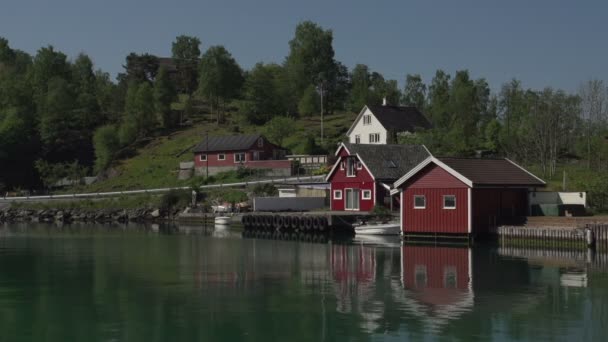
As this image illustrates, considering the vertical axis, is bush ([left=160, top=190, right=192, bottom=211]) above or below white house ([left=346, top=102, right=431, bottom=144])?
below

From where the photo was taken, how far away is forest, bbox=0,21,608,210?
272ft

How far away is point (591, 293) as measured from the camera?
1081 inches

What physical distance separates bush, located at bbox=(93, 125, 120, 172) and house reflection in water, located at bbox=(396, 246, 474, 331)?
6879cm

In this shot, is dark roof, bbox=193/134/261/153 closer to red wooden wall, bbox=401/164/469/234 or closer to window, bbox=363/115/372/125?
window, bbox=363/115/372/125

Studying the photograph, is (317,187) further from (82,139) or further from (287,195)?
(82,139)

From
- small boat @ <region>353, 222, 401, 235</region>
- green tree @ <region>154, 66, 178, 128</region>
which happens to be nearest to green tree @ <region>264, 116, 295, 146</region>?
green tree @ <region>154, 66, 178, 128</region>

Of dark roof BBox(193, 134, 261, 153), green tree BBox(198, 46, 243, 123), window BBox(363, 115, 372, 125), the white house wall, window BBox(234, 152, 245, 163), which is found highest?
green tree BBox(198, 46, 243, 123)

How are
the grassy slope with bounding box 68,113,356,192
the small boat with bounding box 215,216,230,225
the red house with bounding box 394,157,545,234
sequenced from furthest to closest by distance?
1. the grassy slope with bounding box 68,113,356,192
2. the small boat with bounding box 215,216,230,225
3. the red house with bounding box 394,157,545,234

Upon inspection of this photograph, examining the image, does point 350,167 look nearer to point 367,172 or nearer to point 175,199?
point 367,172

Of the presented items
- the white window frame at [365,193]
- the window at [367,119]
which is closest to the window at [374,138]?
the window at [367,119]

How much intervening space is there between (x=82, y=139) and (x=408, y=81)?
5026 centimetres

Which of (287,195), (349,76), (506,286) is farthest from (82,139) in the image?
(506,286)

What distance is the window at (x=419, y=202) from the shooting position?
4753cm

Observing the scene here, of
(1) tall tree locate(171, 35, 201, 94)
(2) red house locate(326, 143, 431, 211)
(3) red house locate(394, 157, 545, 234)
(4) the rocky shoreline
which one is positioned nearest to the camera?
(3) red house locate(394, 157, 545, 234)
